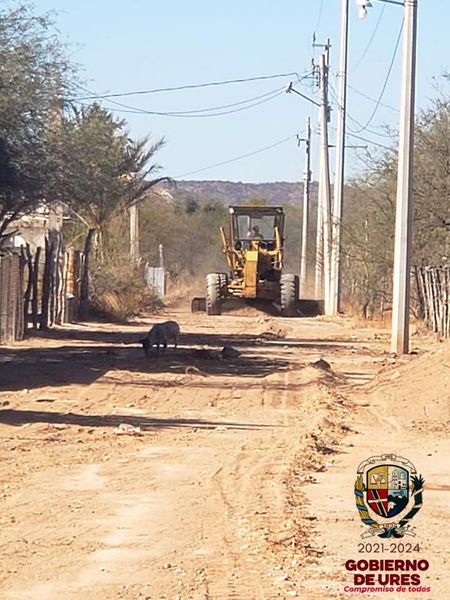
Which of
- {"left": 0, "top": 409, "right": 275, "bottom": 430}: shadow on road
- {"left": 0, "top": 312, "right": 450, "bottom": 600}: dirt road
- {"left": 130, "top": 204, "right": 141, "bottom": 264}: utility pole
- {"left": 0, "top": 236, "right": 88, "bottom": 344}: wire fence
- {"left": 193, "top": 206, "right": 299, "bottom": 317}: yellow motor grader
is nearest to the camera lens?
{"left": 0, "top": 312, "right": 450, "bottom": 600}: dirt road

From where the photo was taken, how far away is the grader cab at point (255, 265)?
46.6 meters

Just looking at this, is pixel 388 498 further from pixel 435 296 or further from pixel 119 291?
pixel 119 291

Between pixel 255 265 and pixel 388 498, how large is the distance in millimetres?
36102

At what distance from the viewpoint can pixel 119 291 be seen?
44906 mm

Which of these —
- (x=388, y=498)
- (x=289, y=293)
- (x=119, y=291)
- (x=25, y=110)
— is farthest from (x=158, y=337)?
(x=289, y=293)

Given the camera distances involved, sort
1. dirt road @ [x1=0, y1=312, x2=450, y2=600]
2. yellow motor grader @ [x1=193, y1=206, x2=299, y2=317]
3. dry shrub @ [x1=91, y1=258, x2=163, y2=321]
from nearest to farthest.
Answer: dirt road @ [x1=0, y1=312, x2=450, y2=600] < dry shrub @ [x1=91, y1=258, x2=163, y2=321] < yellow motor grader @ [x1=193, y1=206, x2=299, y2=317]

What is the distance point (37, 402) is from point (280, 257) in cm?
2995

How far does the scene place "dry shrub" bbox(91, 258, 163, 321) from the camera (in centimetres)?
4291

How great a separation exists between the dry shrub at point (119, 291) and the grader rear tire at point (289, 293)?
16.6 feet

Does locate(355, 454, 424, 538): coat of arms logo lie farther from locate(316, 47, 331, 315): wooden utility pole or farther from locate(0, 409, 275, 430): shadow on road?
locate(316, 47, 331, 315): wooden utility pole

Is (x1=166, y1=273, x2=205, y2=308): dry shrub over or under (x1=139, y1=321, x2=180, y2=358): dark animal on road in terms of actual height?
over

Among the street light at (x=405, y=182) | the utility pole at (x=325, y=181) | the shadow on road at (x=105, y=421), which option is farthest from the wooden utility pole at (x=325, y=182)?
the shadow on road at (x=105, y=421)

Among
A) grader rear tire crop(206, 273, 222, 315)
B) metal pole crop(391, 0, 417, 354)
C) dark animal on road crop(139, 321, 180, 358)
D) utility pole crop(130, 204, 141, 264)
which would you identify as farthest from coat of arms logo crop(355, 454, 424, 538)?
utility pole crop(130, 204, 141, 264)

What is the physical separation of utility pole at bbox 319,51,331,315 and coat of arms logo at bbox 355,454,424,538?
32248 mm
